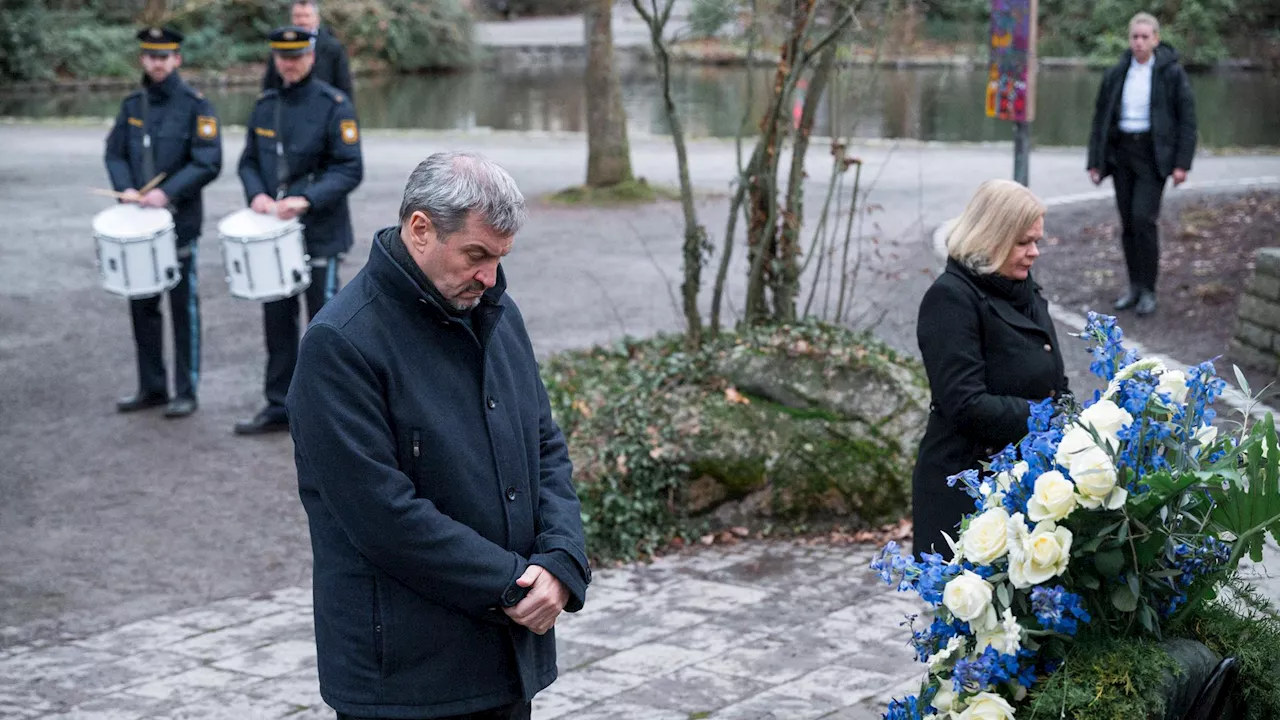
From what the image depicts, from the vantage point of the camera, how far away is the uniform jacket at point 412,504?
2883 millimetres

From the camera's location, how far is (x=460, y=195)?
2900mm

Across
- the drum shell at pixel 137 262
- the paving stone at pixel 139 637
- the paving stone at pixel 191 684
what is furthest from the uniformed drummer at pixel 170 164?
the paving stone at pixel 191 684

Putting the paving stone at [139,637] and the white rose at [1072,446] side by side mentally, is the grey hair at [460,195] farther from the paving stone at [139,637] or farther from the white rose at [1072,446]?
the paving stone at [139,637]

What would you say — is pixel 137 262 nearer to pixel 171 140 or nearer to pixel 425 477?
pixel 171 140

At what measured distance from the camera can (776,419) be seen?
6613mm

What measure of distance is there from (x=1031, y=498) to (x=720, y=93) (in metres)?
29.5

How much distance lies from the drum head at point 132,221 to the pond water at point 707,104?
14717 mm

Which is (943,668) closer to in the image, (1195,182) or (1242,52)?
(1195,182)

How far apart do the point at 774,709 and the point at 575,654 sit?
0.85 metres

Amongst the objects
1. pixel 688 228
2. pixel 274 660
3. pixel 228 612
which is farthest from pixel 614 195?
pixel 274 660

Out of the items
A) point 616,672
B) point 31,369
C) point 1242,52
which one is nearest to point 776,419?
point 616,672

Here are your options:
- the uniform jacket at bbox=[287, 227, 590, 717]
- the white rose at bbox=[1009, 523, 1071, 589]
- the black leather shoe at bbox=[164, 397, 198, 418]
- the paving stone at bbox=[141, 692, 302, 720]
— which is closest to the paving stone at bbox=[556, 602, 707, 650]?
the paving stone at bbox=[141, 692, 302, 720]

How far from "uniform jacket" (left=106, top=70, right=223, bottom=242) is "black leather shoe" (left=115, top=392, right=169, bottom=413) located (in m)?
0.95

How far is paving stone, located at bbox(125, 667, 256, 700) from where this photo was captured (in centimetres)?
487
